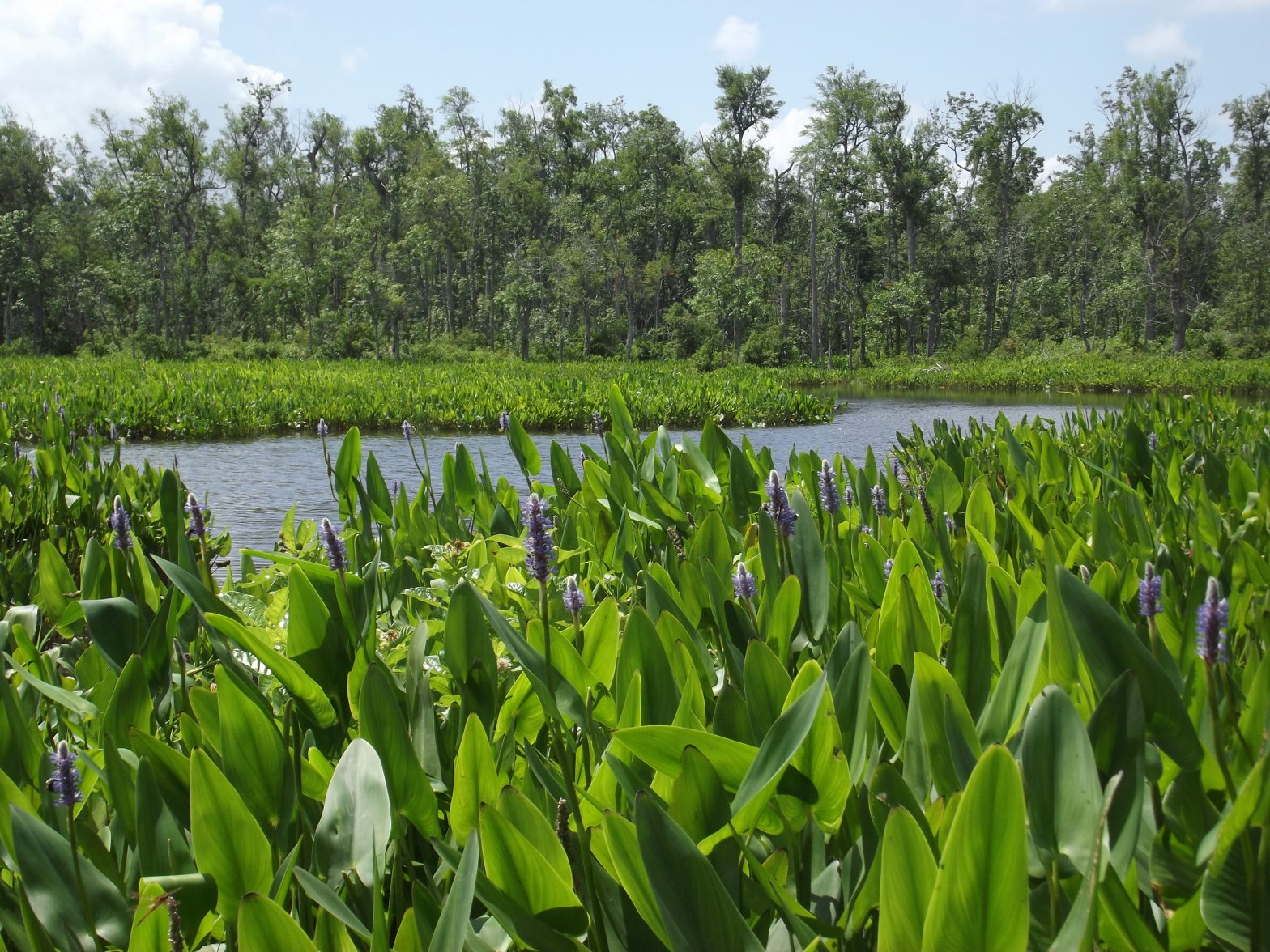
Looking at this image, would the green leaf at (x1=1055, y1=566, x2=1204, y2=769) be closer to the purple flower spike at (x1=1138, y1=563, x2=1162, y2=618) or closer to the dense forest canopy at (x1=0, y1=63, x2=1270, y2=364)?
the purple flower spike at (x1=1138, y1=563, x2=1162, y2=618)

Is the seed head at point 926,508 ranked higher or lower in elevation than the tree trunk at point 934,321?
lower

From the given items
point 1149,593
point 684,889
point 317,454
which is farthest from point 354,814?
point 317,454

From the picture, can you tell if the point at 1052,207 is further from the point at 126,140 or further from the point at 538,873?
the point at 538,873

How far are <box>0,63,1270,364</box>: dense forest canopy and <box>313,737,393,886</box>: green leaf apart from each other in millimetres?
38270

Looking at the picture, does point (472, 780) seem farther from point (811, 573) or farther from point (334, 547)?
point (811, 573)

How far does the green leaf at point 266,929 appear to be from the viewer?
23.9 inches

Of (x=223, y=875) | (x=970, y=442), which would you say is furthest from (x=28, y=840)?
(x=970, y=442)

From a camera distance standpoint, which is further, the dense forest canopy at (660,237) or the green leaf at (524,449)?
the dense forest canopy at (660,237)

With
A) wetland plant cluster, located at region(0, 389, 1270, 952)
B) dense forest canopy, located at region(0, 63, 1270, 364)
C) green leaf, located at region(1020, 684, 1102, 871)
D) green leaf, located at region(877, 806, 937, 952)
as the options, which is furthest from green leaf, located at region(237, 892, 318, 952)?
dense forest canopy, located at region(0, 63, 1270, 364)

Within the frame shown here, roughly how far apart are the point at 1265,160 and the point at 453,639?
51967 millimetres

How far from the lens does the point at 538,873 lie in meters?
0.71

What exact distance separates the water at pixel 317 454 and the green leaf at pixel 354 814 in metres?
3.78

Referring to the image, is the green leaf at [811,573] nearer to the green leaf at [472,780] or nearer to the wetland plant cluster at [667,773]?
the wetland plant cluster at [667,773]

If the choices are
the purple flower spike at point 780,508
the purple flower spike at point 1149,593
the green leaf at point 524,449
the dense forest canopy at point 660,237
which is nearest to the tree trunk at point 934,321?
the dense forest canopy at point 660,237
